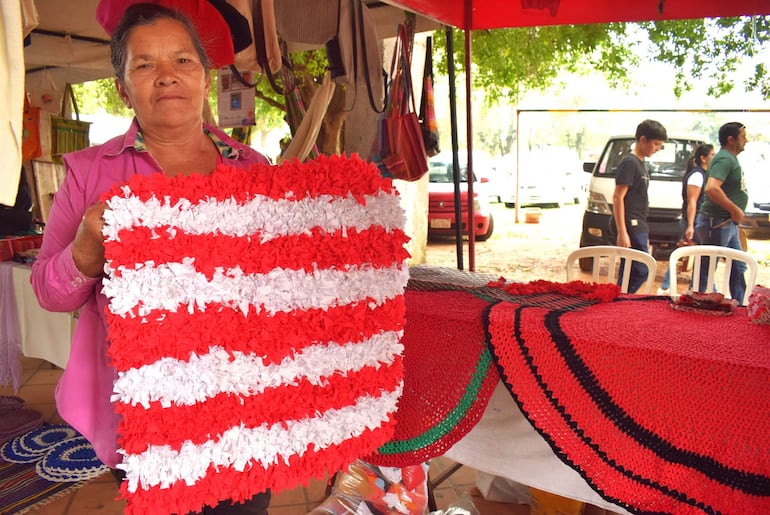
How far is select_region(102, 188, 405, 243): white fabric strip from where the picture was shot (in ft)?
3.69

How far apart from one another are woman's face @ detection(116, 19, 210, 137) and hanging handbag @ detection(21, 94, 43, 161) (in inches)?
205

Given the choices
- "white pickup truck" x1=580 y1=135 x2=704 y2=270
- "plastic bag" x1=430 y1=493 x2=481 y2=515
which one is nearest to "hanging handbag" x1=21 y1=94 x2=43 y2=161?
"plastic bag" x1=430 y1=493 x2=481 y2=515

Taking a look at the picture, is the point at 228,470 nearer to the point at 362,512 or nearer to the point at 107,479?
the point at 362,512

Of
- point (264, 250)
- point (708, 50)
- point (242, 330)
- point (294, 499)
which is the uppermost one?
point (708, 50)

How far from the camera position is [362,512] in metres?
2.17

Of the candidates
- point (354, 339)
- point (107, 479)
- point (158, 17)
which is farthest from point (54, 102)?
point (354, 339)

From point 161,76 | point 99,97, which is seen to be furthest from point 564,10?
point 99,97

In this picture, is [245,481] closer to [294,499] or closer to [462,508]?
[462,508]

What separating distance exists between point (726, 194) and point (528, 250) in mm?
6461

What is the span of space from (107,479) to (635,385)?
9.26ft

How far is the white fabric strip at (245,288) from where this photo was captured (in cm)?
114

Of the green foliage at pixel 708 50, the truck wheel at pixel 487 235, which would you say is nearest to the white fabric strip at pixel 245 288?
the green foliage at pixel 708 50

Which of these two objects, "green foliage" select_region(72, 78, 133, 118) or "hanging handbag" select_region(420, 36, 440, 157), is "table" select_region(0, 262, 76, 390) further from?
"green foliage" select_region(72, 78, 133, 118)

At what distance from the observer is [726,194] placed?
4.91 metres
